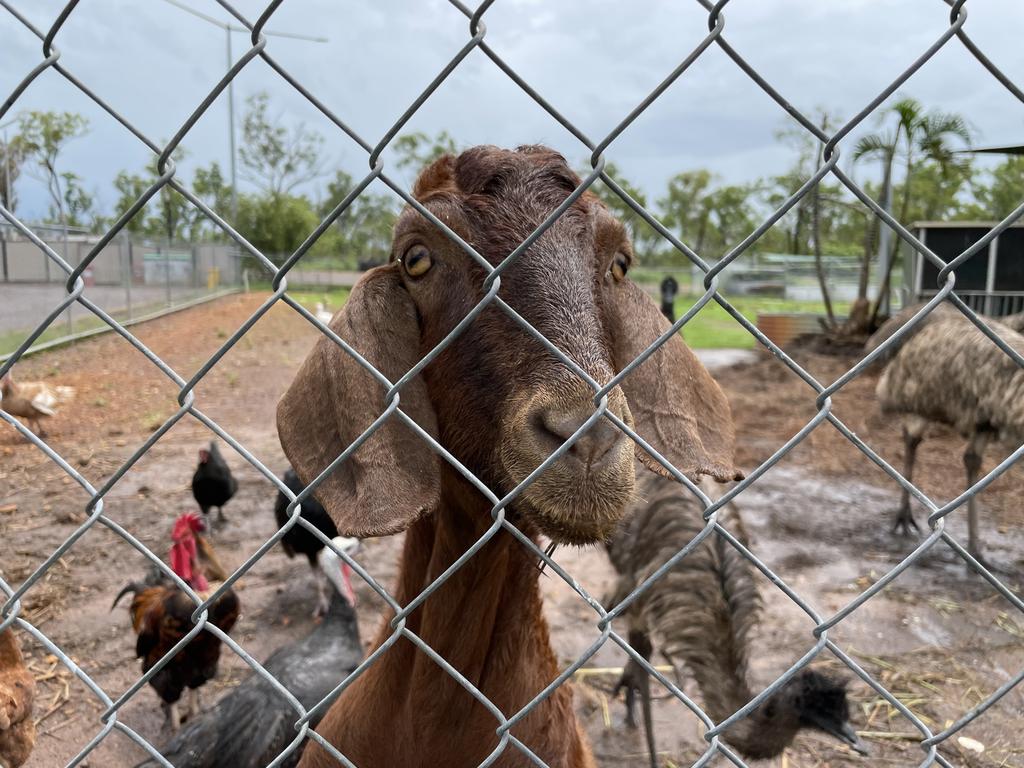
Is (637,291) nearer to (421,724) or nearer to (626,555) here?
(421,724)

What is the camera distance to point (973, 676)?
4559mm

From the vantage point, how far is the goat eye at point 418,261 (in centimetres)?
193

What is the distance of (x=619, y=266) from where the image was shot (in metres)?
2.02

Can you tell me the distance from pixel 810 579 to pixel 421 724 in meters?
4.70

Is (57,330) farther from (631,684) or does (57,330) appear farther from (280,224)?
(280,224)

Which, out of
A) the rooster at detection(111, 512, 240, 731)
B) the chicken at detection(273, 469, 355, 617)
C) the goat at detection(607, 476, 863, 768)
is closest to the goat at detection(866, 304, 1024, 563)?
the goat at detection(607, 476, 863, 768)

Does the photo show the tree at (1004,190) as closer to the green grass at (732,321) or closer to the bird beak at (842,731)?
the green grass at (732,321)

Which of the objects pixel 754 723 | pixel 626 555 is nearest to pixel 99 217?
pixel 626 555

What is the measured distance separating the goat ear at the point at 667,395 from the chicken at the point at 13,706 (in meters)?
2.40

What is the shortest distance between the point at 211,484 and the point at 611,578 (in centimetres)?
356

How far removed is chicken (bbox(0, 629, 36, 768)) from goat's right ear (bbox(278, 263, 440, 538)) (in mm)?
1768

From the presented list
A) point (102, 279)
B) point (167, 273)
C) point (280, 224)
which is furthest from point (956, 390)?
point (280, 224)

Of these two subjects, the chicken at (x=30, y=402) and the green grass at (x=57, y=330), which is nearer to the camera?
the chicken at (x=30, y=402)

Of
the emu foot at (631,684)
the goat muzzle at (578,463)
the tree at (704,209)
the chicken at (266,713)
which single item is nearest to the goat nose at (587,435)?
the goat muzzle at (578,463)
